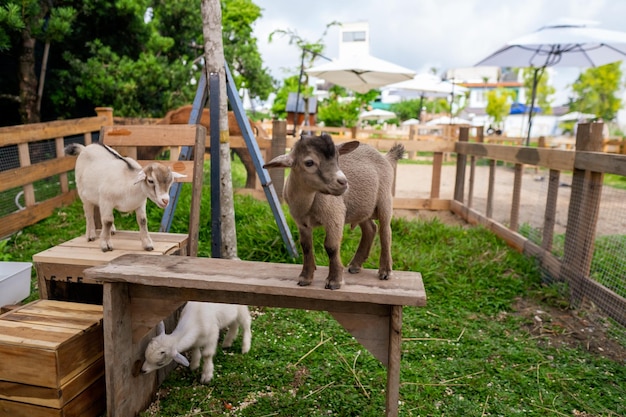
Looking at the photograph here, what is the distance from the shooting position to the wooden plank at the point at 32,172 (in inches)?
185

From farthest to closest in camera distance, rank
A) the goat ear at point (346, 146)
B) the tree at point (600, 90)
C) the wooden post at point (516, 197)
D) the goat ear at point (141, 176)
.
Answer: the tree at point (600, 90), the wooden post at point (516, 197), the goat ear at point (141, 176), the goat ear at point (346, 146)

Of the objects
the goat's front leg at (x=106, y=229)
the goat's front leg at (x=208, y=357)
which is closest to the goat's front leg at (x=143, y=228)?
the goat's front leg at (x=106, y=229)

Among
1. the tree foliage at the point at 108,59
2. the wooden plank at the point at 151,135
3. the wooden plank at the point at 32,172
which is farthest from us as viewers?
the tree foliage at the point at 108,59

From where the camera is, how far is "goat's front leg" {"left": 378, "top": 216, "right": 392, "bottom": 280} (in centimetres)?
219

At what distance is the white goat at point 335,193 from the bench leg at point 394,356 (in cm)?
22

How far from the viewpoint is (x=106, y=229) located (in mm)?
2717

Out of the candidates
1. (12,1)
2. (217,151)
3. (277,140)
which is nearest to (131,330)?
(217,151)

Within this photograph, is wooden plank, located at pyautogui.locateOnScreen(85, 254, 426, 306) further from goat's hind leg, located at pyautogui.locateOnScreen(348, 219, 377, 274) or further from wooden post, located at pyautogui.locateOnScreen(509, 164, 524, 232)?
wooden post, located at pyautogui.locateOnScreen(509, 164, 524, 232)

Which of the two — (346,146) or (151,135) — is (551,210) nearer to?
(346,146)

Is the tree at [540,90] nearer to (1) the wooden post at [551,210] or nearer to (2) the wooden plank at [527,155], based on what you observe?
(2) the wooden plank at [527,155]

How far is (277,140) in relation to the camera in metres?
5.86

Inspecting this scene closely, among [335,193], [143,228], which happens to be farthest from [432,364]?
[143,228]

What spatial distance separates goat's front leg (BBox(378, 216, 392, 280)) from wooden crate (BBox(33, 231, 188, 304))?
52.5 inches

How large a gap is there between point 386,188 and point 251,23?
545 inches
